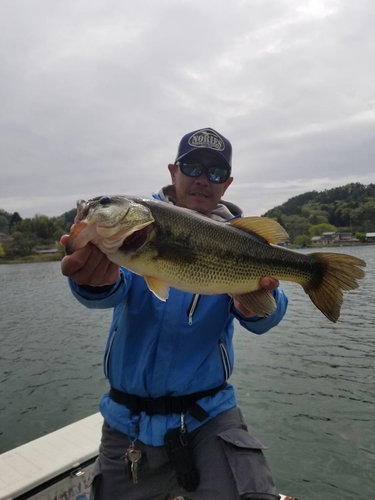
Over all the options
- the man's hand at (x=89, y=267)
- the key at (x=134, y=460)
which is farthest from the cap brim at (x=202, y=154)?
the key at (x=134, y=460)

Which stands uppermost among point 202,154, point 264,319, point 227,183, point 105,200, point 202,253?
point 202,154

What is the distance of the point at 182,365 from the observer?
10.6 feet

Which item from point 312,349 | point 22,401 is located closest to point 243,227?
point 22,401

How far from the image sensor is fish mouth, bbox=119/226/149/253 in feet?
8.82

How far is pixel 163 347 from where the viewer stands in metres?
3.20

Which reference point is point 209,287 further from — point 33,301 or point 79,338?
point 33,301

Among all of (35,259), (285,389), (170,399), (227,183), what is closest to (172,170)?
(227,183)

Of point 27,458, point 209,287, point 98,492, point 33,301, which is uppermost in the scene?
point 209,287

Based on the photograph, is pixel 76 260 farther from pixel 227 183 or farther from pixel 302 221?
pixel 302 221

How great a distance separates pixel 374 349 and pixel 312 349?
2129 mm

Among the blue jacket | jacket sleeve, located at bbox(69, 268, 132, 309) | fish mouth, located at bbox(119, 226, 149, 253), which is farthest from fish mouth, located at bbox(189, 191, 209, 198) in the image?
fish mouth, located at bbox(119, 226, 149, 253)

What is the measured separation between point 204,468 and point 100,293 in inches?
64.1

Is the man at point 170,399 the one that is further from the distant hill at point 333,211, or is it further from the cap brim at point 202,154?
the distant hill at point 333,211

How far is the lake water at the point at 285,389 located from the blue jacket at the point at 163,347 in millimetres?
4369
